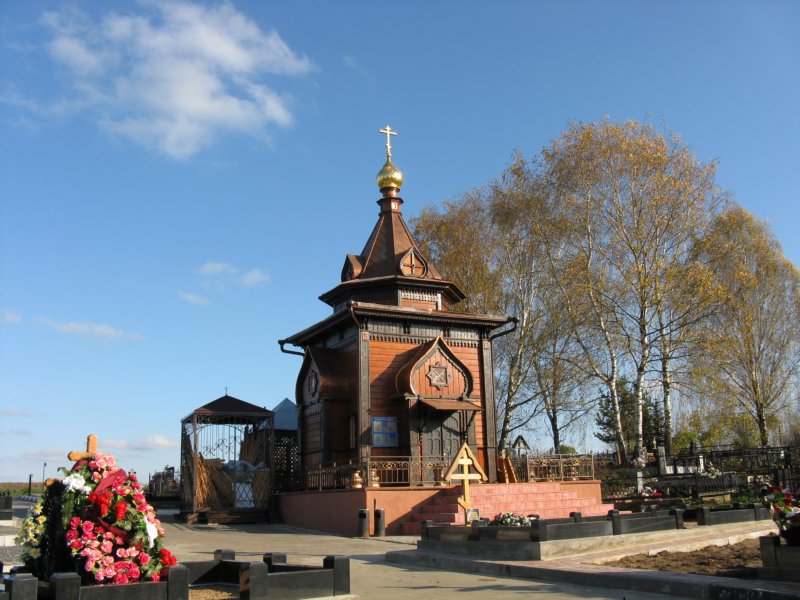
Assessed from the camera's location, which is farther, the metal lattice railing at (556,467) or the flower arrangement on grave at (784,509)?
the metal lattice railing at (556,467)

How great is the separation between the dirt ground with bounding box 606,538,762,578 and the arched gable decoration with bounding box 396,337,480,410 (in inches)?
395

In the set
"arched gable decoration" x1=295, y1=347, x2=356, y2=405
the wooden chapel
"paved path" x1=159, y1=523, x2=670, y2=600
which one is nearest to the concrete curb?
"paved path" x1=159, y1=523, x2=670, y2=600

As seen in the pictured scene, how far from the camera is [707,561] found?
1049 centimetres

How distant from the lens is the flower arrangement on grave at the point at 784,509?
8.31m

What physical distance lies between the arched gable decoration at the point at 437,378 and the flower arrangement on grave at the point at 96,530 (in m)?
13.8

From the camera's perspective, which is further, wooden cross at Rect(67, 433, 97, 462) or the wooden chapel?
the wooden chapel

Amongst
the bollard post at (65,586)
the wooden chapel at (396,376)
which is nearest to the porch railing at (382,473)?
the wooden chapel at (396,376)

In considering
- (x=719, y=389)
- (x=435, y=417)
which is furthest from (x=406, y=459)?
(x=719, y=389)

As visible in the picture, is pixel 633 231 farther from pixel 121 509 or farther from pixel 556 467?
pixel 121 509

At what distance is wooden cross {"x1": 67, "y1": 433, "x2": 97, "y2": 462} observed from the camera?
A: 23.9ft

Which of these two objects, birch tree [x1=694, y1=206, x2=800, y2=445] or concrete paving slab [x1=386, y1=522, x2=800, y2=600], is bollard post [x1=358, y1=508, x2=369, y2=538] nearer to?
concrete paving slab [x1=386, y1=522, x2=800, y2=600]

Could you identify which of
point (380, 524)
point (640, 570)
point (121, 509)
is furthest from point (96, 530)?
point (380, 524)

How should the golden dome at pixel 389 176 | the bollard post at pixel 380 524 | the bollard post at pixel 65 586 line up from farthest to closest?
the golden dome at pixel 389 176 → the bollard post at pixel 380 524 → the bollard post at pixel 65 586

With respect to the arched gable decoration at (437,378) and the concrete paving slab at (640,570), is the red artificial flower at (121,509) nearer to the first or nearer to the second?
the concrete paving slab at (640,570)
